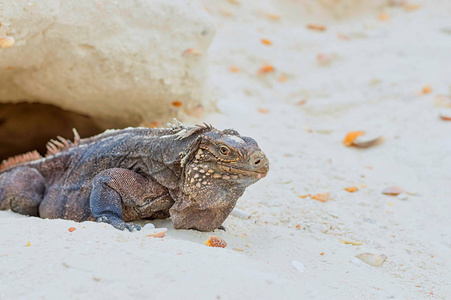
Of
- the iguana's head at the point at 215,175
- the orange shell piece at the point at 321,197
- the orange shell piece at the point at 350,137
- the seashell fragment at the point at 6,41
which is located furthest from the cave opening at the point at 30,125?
the iguana's head at the point at 215,175

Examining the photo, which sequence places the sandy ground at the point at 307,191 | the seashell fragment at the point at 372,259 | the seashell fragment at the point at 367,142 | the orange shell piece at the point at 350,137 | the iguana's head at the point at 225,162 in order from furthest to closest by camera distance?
the orange shell piece at the point at 350,137
the seashell fragment at the point at 367,142
the seashell fragment at the point at 372,259
the iguana's head at the point at 225,162
the sandy ground at the point at 307,191

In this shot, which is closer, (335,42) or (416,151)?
(416,151)

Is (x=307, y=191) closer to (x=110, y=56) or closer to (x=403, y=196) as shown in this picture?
(x=403, y=196)

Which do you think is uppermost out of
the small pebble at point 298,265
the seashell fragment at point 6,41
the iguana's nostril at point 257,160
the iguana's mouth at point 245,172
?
the seashell fragment at point 6,41

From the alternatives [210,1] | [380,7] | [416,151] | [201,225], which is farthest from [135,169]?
[380,7]

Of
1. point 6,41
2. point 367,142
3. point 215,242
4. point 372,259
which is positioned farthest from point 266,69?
point 215,242

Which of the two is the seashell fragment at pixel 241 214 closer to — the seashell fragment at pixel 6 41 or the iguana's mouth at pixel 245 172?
the iguana's mouth at pixel 245 172

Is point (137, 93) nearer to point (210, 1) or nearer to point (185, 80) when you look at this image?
point (185, 80)
